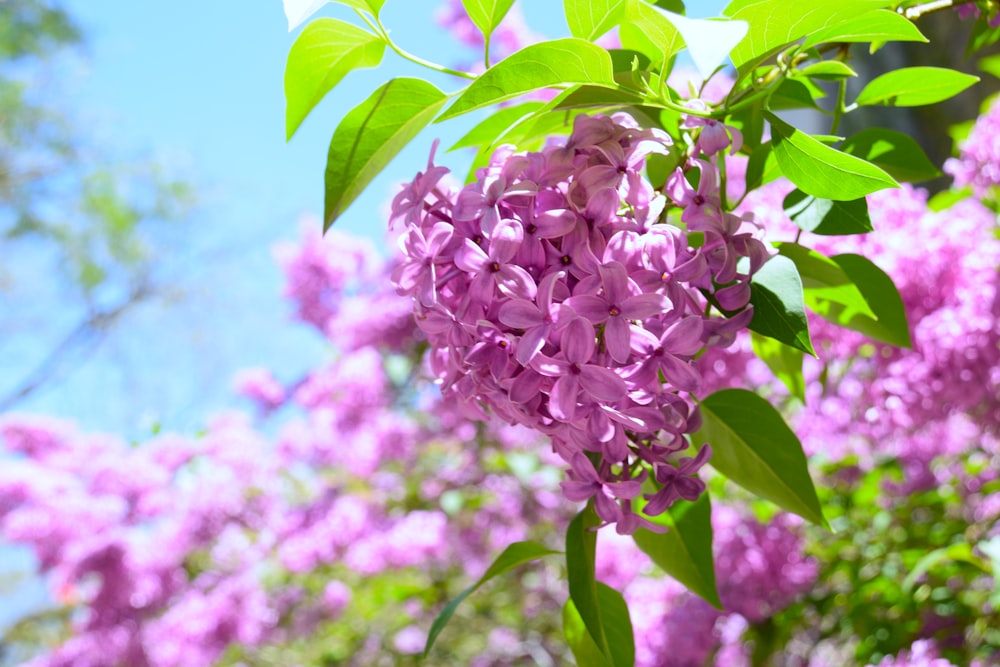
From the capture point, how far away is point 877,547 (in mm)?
1404

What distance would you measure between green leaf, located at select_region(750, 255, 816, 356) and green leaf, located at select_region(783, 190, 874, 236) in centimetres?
6

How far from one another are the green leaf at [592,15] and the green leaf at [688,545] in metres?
0.27

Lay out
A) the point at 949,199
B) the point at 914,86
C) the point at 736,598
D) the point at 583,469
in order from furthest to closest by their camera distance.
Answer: the point at 736,598 → the point at 949,199 → the point at 914,86 → the point at 583,469

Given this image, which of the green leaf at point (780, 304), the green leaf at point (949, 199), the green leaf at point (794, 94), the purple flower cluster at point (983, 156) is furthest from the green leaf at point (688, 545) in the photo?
the green leaf at point (949, 199)

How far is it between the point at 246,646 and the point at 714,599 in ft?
8.54

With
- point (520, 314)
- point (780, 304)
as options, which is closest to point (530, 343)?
point (520, 314)

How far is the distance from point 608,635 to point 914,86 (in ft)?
1.25

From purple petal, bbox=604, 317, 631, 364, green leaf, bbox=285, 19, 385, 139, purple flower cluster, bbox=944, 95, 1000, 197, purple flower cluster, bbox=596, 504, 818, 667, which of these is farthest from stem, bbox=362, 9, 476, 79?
purple flower cluster, bbox=596, 504, 818, 667

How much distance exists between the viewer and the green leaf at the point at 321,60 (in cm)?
43

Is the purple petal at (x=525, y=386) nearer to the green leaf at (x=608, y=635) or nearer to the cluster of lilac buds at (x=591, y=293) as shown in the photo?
the cluster of lilac buds at (x=591, y=293)

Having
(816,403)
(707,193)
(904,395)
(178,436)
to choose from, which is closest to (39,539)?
(178,436)

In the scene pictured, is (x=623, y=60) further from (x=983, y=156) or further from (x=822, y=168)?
(x=983, y=156)

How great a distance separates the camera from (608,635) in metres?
0.47

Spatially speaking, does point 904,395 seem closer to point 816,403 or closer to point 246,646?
point 816,403
